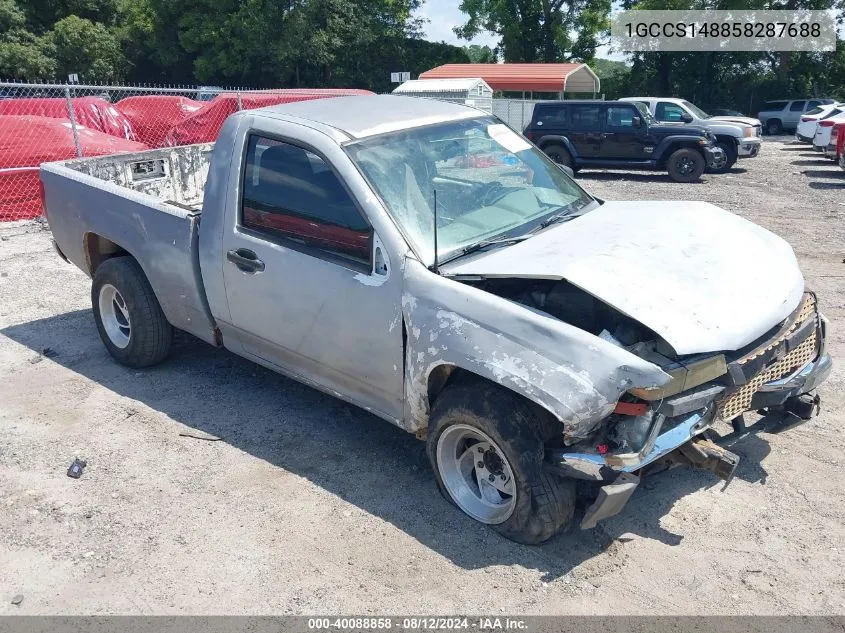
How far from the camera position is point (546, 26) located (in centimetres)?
4094

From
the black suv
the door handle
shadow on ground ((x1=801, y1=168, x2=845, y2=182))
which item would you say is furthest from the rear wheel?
the door handle

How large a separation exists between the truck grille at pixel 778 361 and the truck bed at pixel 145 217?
3.12 m

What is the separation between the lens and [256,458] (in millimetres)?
4457

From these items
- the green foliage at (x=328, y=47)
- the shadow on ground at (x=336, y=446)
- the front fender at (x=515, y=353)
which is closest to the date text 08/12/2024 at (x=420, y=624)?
the shadow on ground at (x=336, y=446)

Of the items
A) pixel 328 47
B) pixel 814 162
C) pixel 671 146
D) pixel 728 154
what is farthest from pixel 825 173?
pixel 328 47

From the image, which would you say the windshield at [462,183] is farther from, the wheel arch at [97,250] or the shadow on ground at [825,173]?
the shadow on ground at [825,173]

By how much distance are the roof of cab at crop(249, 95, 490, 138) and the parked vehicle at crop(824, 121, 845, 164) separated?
46.7 feet

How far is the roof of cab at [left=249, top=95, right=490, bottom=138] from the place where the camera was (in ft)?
14.0

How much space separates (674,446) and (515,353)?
81 cm

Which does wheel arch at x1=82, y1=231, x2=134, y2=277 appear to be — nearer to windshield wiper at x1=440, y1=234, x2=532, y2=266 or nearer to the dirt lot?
the dirt lot

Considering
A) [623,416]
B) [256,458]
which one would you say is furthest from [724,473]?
[256,458]

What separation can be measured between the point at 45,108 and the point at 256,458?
11.4m

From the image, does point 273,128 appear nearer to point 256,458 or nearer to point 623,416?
point 256,458

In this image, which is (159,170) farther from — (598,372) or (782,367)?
(782,367)
